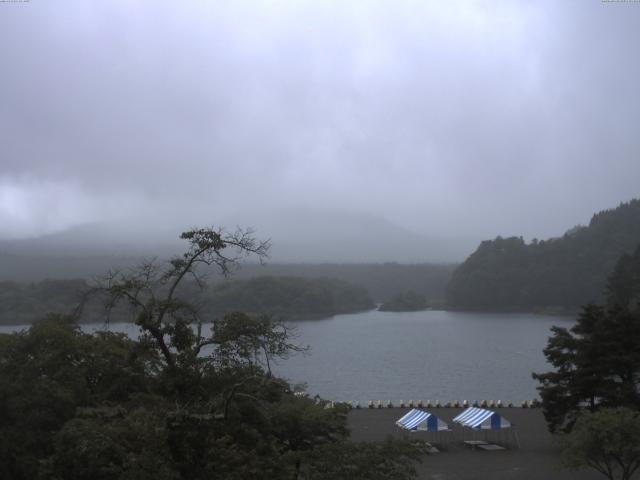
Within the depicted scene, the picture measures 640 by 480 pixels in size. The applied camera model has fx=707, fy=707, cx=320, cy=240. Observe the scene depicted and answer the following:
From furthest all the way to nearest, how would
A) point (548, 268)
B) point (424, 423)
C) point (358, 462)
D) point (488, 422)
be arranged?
point (548, 268), point (488, 422), point (424, 423), point (358, 462)

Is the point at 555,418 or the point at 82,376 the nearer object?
the point at 82,376

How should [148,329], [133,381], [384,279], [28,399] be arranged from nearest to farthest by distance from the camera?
[148,329]
[133,381]
[28,399]
[384,279]

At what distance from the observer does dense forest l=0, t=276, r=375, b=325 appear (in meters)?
43.2

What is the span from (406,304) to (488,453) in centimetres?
6295

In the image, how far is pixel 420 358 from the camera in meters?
40.1

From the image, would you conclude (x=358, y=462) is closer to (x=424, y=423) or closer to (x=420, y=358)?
(x=424, y=423)

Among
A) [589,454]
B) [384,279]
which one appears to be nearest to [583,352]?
[589,454]

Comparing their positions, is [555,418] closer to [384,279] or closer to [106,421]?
[106,421]

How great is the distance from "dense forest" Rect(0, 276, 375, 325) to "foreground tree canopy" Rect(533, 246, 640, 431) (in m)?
17.8

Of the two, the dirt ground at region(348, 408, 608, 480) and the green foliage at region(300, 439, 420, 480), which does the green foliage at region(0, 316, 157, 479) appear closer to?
the green foliage at region(300, 439, 420, 480)

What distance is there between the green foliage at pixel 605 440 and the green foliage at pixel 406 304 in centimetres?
6672

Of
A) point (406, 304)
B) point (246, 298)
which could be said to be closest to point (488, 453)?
point (246, 298)

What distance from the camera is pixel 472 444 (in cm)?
1667

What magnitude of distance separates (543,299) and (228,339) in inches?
2746
